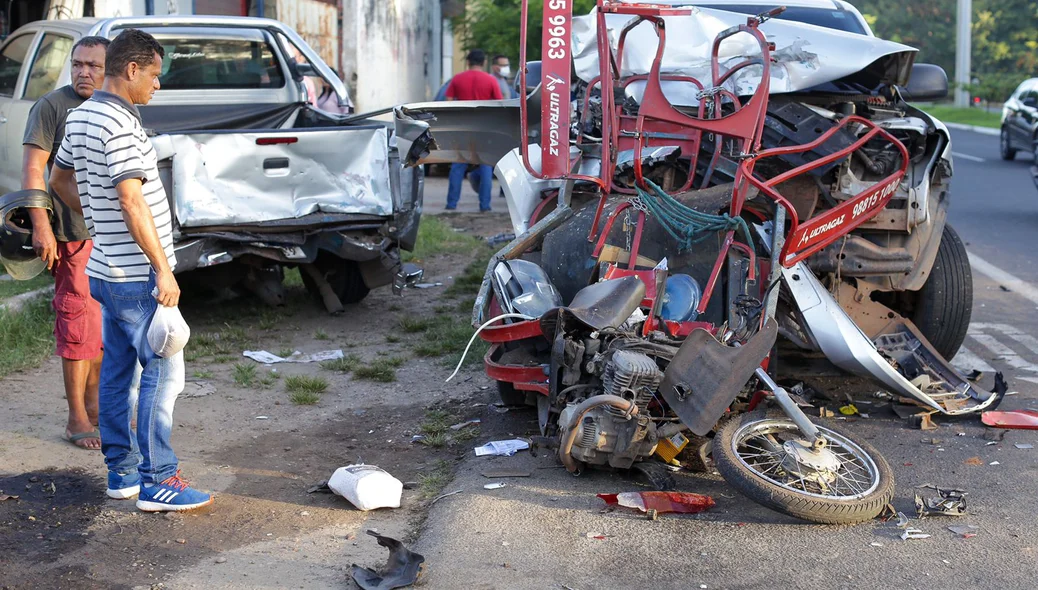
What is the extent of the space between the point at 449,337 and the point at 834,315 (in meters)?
2.95

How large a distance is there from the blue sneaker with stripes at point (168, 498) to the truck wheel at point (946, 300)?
13.3 feet

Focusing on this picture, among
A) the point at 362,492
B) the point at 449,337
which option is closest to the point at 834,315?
the point at 362,492

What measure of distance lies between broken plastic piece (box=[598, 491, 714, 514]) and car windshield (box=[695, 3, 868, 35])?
409 centimetres

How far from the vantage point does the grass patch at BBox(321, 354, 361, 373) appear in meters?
6.56

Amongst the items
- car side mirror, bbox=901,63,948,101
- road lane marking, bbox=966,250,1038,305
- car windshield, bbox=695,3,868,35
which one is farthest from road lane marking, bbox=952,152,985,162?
car side mirror, bbox=901,63,948,101

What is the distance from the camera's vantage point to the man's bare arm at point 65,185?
4.54m

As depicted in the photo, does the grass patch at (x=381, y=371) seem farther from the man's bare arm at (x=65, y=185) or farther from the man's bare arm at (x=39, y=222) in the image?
the man's bare arm at (x=65, y=185)

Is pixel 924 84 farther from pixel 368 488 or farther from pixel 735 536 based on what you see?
pixel 368 488

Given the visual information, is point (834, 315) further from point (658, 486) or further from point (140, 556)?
point (140, 556)

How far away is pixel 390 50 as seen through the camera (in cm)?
2288

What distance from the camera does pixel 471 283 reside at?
8883mm

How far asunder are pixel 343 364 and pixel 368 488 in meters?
2.37

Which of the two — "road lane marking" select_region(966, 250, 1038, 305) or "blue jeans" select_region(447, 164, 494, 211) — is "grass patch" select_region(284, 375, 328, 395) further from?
"blue jeans" select_region(447, 164, 494, 211)

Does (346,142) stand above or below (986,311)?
above
